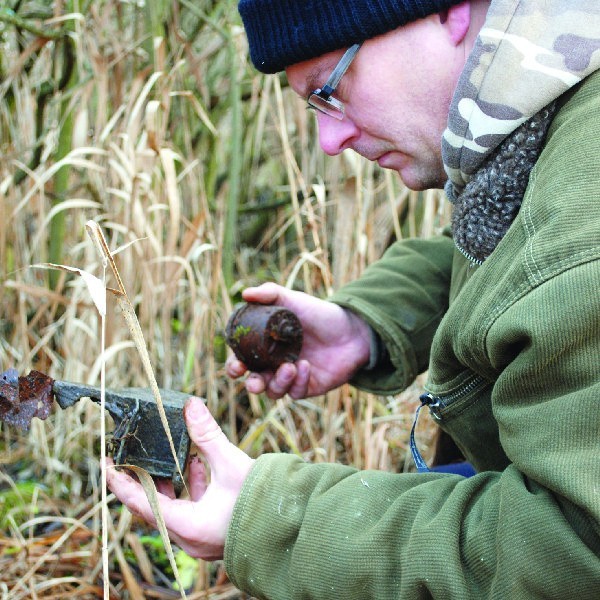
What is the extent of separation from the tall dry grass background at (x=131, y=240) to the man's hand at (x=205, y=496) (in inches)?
29.1

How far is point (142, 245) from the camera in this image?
263cm

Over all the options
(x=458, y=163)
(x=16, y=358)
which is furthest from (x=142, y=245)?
(x=458, y=163)

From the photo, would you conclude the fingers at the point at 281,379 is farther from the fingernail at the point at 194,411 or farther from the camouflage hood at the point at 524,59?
the camouflage hood at the point at 524,59

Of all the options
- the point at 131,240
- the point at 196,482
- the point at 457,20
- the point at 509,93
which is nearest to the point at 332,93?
the point at 457,20

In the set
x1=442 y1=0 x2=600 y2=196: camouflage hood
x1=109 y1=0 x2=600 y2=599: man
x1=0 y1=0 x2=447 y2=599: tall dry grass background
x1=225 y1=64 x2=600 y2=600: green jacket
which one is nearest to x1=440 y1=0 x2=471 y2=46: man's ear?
x1=109 y1=0 x2=600 y2=599: man

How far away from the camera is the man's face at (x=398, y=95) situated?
5.34 ft

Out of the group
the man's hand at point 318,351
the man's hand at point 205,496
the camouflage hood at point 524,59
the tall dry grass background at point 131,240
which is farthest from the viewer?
the tall dry grass background at point 131,240

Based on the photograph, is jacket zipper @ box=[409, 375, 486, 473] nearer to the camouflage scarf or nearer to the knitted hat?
the camouflage scarf

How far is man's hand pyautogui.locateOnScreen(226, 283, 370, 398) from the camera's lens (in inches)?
89.3

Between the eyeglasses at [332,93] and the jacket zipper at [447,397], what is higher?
the eyeglasses at [332,93]

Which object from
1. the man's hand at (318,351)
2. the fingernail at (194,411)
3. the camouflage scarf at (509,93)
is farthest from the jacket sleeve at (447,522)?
the man's hand at (318,351)

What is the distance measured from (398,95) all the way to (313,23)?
0.76ft

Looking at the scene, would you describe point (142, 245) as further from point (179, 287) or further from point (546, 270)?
point (546, 270)

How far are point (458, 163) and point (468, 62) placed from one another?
20cm
